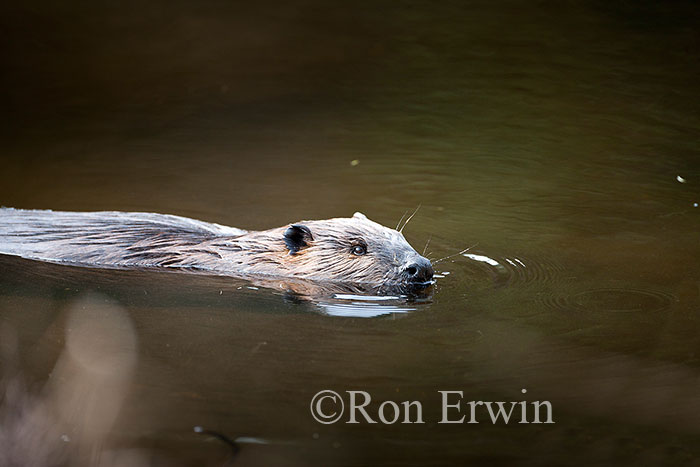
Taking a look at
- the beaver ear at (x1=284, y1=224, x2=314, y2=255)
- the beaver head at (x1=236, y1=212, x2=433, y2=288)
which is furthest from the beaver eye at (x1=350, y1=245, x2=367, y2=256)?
the beaver ear at (x1=284, y1=224, x2=314, y2=255)

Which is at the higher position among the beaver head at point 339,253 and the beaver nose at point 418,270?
the beaver head at point 339,253

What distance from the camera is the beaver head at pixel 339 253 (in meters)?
4.63

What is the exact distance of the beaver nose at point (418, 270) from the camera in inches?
178

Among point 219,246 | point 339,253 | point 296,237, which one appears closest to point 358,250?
point 339,253

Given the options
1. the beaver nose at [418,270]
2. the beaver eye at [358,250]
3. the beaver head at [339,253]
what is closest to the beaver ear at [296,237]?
the beaver head at [339,253]

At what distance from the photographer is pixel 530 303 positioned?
4430 mm

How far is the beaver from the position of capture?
15.5 ft

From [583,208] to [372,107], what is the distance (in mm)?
3031

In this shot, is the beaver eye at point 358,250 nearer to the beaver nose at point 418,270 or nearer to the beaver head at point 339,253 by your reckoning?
the beaver head at point 339,253

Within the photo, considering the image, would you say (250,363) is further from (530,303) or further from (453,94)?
(453,94)

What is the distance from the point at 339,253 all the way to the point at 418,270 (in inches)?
19.1

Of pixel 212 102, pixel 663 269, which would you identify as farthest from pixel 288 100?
pixel 663 269

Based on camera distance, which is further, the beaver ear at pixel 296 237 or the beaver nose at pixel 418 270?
the beaver ear at pixel 296 237

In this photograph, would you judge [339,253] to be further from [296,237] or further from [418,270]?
[418,270]
